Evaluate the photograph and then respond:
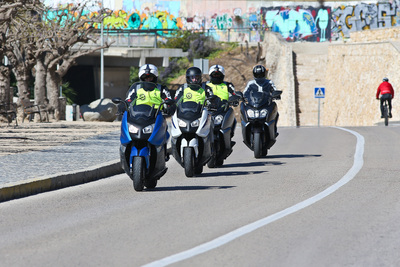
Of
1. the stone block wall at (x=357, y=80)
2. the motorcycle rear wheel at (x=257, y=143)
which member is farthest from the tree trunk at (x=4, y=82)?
the stone block wall at (x=357, y=80)

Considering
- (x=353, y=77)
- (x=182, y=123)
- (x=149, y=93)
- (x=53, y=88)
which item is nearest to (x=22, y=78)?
(x=53, y=88)

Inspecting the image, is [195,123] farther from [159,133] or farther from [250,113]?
[250,113]

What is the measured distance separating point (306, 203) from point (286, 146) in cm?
1156

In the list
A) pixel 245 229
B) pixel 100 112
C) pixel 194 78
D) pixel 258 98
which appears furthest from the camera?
pixel 100 112

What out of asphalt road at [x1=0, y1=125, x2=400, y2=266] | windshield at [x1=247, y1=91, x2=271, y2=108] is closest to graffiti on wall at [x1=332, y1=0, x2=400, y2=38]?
windshield at [x1=247, y1=91, x2=271, y2=108]

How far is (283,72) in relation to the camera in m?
60.1

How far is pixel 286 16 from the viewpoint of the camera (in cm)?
8025

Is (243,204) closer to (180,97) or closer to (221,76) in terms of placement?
(180,97)

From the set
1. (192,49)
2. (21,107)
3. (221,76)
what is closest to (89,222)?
(221,76)

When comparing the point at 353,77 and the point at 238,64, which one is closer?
the point at 353,77

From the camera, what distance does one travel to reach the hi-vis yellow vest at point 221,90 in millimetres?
15966

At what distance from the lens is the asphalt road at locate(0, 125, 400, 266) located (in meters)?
6.83

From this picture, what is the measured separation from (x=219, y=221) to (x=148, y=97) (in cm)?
388

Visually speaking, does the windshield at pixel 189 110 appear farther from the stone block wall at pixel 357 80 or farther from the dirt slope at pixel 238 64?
the dirt slope at pixel 238 64
